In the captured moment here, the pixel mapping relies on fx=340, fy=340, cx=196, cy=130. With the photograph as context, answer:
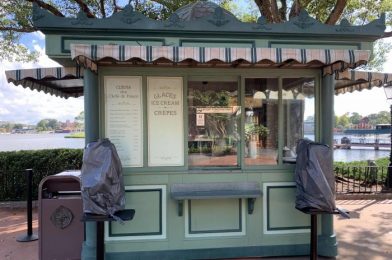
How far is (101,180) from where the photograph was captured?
3.61 meters

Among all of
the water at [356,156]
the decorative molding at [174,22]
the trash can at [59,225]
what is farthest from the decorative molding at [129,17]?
the water at [356,156]

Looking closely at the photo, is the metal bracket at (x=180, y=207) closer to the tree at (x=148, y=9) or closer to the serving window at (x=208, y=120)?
the serving window at (x=208, y=120)

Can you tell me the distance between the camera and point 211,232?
172 inches

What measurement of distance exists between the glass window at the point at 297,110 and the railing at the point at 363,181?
4289 mm

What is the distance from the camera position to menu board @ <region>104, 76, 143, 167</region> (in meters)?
4.26

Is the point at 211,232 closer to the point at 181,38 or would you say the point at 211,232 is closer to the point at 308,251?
the point at 308,251

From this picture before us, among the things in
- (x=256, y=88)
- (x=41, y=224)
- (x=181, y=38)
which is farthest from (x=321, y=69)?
(x=41, y=224)

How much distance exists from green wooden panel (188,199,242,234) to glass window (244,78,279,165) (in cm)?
63

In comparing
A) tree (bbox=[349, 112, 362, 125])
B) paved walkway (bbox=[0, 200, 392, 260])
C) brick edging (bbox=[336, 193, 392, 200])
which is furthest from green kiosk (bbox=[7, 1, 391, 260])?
tree (bbox=[349, 112, 362, 125])

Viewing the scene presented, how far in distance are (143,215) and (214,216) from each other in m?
0.90

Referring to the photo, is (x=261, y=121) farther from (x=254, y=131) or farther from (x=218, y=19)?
(x=218, y=19)

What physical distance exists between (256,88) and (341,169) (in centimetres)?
629

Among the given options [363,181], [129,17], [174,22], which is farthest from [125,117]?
[363,181]

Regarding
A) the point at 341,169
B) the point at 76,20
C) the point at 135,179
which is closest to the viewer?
the point at 76,20
